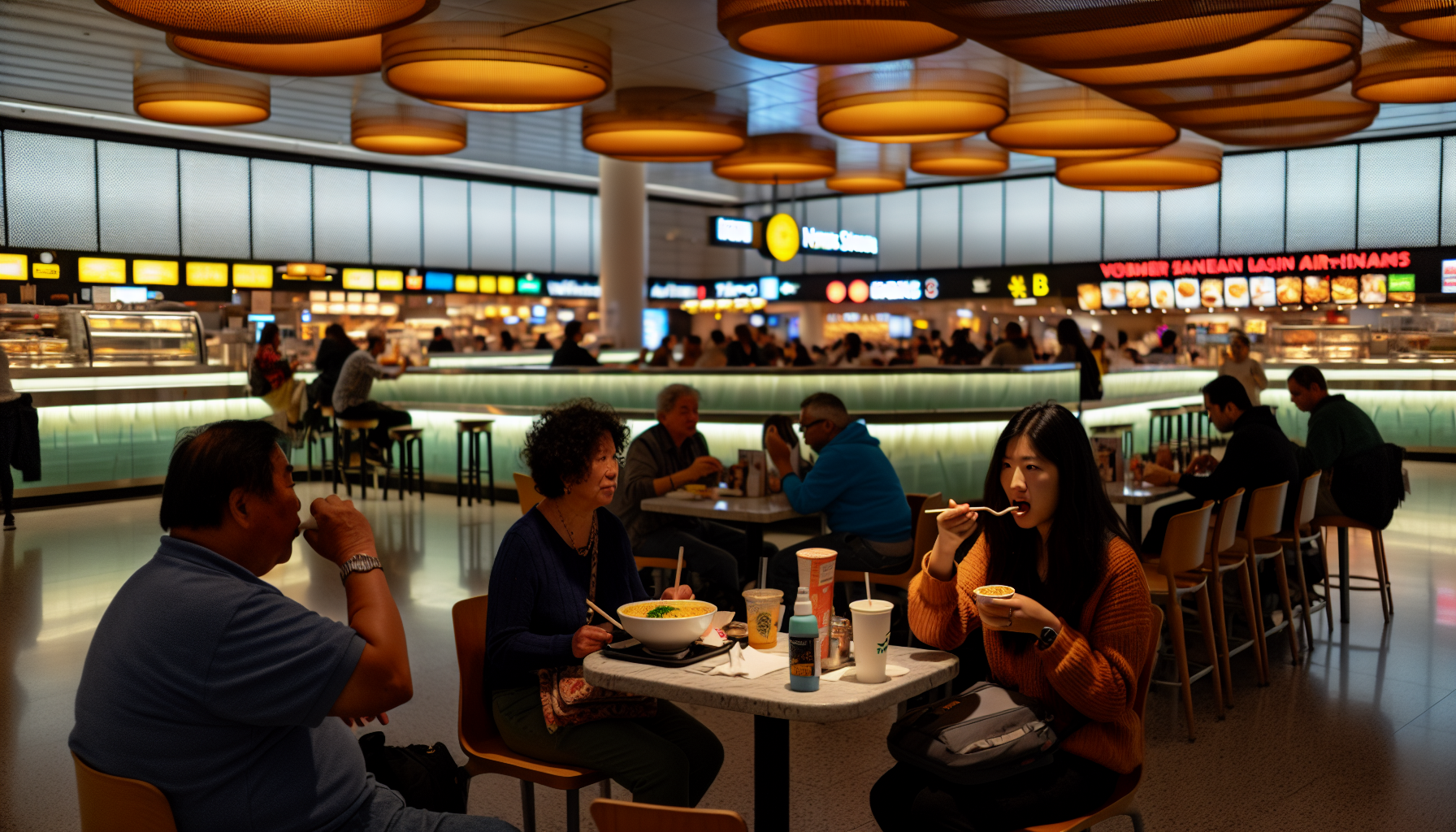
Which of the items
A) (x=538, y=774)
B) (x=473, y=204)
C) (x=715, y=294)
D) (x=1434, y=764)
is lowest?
(x=1434, y=764)

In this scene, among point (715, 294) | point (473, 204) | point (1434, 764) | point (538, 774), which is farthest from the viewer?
point (715, 294)

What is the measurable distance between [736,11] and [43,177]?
42.5 feet

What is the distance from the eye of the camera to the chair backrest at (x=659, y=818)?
159 cm

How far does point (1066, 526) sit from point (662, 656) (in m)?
0.94

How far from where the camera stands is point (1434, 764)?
3.82 m

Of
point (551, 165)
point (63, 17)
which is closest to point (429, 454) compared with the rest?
point (63, 17)

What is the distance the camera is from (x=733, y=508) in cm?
497

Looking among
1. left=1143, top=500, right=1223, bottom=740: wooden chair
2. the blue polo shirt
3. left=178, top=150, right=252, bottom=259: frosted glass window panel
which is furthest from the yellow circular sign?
the blue polo shirt

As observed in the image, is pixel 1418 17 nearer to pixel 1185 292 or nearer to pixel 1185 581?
pixel 1185 581

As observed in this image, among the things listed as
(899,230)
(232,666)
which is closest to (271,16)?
(232,666)

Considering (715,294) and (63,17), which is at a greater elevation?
(63,17)

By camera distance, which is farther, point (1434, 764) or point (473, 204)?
point (473, 204)

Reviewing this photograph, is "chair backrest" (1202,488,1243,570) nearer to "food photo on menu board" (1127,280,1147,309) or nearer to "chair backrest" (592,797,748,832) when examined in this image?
"chair backrest" (592,797,748,832)

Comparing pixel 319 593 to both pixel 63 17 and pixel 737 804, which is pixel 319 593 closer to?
pixel 737 804
